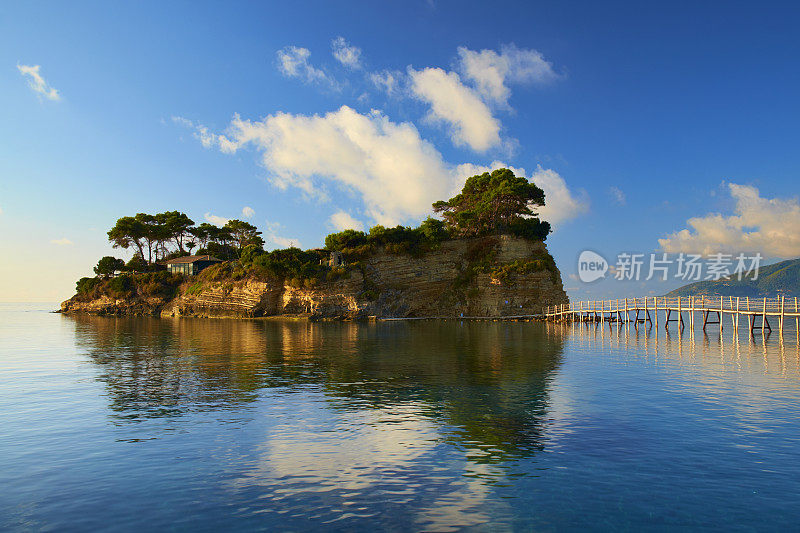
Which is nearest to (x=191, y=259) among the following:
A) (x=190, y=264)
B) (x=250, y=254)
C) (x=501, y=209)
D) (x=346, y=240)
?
(x=190, y=264)

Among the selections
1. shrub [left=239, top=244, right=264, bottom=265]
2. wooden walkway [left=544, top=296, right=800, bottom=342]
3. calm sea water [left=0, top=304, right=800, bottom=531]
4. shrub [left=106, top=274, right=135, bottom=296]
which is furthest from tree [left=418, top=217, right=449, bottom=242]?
shrub [left=106, top=274, right=135, bottom=296]

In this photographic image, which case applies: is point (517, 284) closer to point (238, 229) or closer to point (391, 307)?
point (391, 307)

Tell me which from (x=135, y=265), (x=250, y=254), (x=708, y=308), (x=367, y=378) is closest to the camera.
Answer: (x=367, y=378)

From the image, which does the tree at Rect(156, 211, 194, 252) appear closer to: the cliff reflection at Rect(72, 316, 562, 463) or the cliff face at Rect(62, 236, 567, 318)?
the cliff face at Rect(62, 236, 567, 318)

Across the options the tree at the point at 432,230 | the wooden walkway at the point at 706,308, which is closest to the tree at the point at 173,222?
the tree at the point at 432,230

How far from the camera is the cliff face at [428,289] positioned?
84.5 meters

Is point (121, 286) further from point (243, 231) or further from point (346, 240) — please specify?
point (346, 240)

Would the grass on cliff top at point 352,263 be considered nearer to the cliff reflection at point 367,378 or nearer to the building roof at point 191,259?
the building roof at point 191,259

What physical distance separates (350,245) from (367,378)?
66.8m

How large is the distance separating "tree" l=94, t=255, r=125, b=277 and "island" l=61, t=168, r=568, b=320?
18060 mm

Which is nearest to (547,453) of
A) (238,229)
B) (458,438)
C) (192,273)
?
(458,438)

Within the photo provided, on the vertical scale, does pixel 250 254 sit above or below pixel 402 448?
above

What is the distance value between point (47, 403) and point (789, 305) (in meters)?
52.3

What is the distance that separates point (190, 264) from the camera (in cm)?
10412
